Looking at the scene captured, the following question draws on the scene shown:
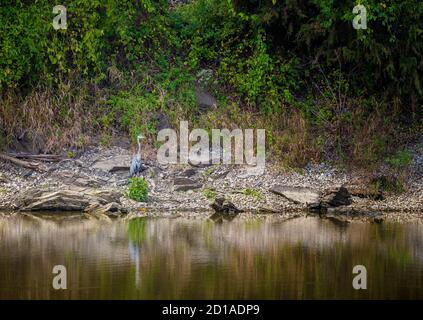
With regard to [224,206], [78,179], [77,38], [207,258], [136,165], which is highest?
[77,38]

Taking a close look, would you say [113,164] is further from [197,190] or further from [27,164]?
[197,190]

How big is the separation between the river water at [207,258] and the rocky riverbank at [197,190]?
810 millimetres

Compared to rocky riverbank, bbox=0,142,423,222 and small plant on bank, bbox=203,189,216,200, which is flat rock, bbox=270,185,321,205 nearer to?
rocky riverbank, bbox=0,142,423,222

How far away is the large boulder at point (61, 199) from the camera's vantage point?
18047mm

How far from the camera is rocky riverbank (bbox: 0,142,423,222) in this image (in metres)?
18.1

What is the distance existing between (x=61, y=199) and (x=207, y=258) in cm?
533

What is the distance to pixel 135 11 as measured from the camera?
72.2 feet

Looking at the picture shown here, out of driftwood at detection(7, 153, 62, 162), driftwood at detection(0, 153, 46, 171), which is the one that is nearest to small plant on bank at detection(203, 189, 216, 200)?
driftwood at detection(7, 153, 62, 162)

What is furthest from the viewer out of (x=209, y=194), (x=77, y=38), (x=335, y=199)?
(x=77, y=38)

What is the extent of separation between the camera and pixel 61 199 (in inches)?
713

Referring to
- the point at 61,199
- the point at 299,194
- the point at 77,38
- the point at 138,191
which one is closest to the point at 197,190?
the point at 138,191

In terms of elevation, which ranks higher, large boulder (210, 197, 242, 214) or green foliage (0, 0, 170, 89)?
green foliage (0, 0, 170, 89)

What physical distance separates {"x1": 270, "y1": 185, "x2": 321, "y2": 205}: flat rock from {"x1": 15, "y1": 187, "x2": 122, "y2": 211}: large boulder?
10.3 feet

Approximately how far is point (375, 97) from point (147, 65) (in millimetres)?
5302
